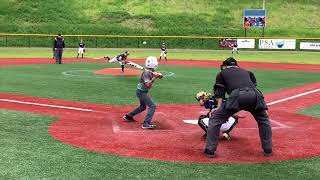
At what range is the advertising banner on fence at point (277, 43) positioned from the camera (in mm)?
54906

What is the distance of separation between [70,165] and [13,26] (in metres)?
57.4

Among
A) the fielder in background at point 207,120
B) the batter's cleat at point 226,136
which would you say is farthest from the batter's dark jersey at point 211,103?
the batter's cleat at point 226,136

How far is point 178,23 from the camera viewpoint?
223 feet

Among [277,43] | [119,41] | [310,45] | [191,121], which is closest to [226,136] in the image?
[191,121]

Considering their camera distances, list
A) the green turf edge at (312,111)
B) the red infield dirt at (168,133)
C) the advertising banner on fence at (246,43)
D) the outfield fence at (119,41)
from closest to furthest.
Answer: the red infield dirt at (168,133), the green turf edge at (312,111), the advertising banner on fence at (246,43), the outfield fence at (119,41)

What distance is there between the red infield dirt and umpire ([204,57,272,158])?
1.12ft

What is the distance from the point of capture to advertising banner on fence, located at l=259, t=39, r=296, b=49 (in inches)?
2162

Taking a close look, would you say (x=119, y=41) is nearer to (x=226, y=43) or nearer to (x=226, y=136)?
(x=226, y=43)

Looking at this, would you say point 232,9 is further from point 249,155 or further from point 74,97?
point 249,155

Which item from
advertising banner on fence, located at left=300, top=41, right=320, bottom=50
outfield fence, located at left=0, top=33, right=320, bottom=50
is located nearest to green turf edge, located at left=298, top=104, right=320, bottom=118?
advertising banner on fence, located at left=300, top=41, right=320, bottom=50

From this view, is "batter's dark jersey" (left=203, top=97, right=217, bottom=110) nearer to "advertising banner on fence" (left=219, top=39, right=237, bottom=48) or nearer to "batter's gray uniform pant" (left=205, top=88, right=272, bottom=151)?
"batter's gray uniform pant" (left=205, top=88, right=272, bottom=151)

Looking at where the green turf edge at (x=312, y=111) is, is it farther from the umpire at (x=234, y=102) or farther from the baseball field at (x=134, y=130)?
the umpire at (x=234, y=102)

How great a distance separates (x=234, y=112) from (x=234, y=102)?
0.26 meters

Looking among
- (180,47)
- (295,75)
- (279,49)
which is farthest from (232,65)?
(180,47)
